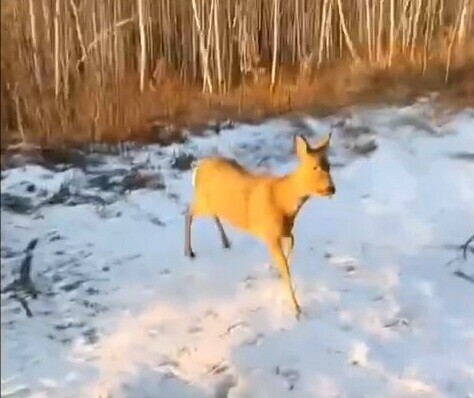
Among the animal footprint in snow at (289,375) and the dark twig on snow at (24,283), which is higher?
the dark twig on snow at (24,283)

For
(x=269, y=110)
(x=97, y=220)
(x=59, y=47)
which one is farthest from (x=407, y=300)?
(x=59, y=47)

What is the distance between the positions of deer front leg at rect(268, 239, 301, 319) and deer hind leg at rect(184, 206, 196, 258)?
11 centimetres

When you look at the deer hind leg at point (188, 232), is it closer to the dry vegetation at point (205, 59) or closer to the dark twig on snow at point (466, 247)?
the dry vegetation at point (205, 59)

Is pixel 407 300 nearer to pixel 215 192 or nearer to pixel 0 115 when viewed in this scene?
pixel 215 192

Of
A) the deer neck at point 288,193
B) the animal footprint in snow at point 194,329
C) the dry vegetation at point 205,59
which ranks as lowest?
the animal footprint in snow at point 194,329

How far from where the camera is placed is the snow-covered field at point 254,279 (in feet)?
4.00

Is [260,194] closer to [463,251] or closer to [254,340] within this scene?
[254,340]

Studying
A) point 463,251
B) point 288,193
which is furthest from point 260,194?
point 463,251

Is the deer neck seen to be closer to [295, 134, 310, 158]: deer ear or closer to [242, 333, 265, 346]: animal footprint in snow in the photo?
[295, 134, 310, 158]: deer ear

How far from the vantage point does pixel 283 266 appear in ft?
4.17

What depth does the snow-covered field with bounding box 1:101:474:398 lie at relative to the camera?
4.00ft

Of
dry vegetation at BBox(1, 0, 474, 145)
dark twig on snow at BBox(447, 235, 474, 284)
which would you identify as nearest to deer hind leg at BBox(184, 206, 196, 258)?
dry vegetation at BBox(1, 0, 474, 145)

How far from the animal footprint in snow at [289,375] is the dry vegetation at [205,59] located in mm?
356

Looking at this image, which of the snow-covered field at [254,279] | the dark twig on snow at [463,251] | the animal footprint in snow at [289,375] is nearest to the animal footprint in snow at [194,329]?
the snow-covered field at [254,279]
